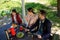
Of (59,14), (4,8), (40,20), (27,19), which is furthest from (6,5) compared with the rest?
(40,20)

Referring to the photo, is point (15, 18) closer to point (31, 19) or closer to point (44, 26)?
point (31, 19)

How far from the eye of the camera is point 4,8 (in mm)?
9438

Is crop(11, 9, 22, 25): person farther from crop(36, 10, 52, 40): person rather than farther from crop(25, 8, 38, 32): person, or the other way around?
crop(36, 10, 52, 40): person

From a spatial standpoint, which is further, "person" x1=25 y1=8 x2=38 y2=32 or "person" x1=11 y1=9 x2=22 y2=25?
"person" x1=11 y1=9 x2=22 y2=25

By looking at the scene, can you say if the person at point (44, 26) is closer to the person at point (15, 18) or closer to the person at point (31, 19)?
the person at point (31, 19)

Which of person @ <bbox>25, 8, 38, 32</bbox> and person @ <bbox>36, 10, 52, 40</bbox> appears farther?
person @ <bbox>25, 8, 38, 32</bbox>

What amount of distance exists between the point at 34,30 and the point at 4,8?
5.16m

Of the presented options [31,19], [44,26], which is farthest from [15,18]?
[44,26]

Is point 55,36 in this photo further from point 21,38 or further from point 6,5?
point 6,5

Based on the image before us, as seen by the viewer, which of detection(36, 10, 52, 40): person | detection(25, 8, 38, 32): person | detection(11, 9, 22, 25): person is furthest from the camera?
detection(11, 9, 22, 25): person

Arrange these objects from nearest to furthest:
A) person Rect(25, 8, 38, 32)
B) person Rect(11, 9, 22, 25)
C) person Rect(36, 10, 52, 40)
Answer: person Rect(36, 10, 52, 40) → person Rect(25, 8, 38, 32) → person Rect(11, 9, 22, 25)

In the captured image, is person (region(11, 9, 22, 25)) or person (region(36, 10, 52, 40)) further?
person (region(11, 9, 22, 25))

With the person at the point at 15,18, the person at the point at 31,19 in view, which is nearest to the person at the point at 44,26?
the person at the point at 31,19

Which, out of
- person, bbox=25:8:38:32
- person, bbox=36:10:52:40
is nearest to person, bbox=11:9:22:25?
person, bbox=25:8:38:32
